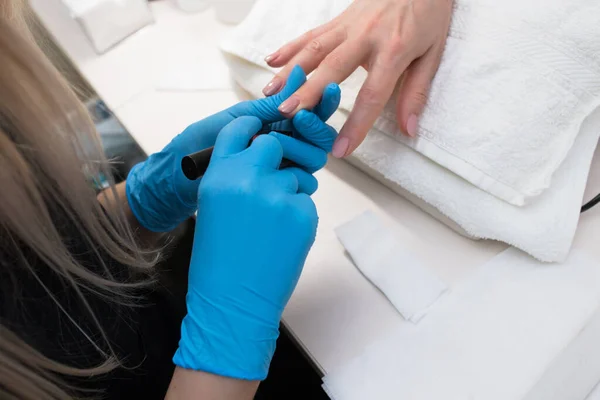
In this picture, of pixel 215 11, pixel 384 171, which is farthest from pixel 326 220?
pixel 215 11

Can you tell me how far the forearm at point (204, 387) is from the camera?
42 centimetres

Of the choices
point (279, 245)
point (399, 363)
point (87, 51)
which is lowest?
point (399, 363)

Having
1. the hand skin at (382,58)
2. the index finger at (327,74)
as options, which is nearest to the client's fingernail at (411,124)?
the hand skin at (382,58)

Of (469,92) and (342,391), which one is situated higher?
(469,92)

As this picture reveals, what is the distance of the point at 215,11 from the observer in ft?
3.14

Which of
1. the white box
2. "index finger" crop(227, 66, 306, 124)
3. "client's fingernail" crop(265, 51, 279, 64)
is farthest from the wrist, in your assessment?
the white box

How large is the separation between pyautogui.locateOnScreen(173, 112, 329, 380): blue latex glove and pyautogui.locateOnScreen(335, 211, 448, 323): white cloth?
10 cm

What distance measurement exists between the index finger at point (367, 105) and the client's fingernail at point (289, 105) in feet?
0.27

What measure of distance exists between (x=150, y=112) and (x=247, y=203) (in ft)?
1.44

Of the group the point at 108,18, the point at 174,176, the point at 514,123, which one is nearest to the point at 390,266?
the point at 514,123

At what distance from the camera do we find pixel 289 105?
1.58 ft

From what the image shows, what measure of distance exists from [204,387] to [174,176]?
304 millimetres

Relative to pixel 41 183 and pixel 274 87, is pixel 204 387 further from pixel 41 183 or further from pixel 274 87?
pixel 274 87

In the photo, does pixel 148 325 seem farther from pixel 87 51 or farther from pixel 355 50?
pixel 87 51
